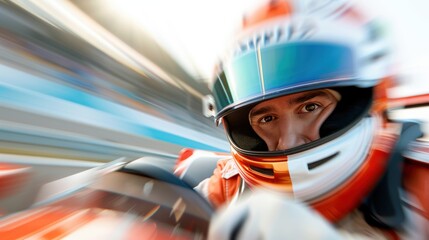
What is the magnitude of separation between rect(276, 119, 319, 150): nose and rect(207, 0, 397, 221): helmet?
4 centimetres

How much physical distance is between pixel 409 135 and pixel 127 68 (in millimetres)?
2117

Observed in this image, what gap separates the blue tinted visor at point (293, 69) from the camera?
60cm

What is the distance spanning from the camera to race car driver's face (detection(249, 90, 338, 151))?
653 millimetres

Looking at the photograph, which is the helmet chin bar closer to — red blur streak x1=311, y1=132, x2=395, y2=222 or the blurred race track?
red blur streak x1=311, y1=132, x2=395, y2=222

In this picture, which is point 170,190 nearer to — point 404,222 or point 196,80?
point 404,222

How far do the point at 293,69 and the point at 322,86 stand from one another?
0.07 metres

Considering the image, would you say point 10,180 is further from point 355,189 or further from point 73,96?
point 73,96

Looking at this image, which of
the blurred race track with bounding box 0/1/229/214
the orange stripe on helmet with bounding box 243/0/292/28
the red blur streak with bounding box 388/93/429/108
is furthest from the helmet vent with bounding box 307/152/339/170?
the red blur streak with bounding box 388/93/429/108

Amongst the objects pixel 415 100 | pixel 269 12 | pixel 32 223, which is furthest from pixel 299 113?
pixel 415 100

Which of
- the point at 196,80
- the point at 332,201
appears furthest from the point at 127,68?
the point at 332,201

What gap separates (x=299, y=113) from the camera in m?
0.67

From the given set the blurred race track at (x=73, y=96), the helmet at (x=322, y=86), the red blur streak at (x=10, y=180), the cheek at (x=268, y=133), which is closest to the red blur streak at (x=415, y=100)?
the helmet at (x=322, y=86)

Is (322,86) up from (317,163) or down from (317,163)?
up

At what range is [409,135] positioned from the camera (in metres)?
0.67
